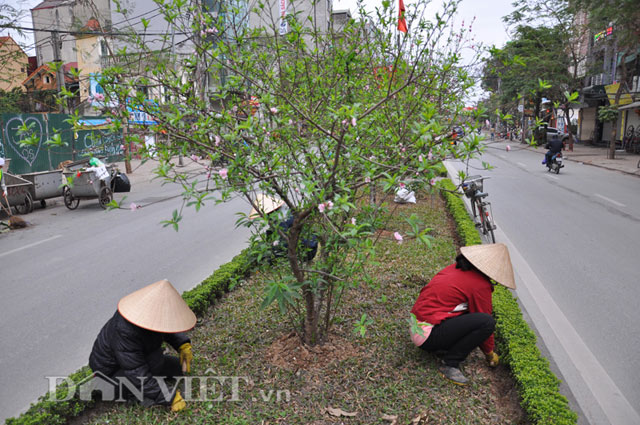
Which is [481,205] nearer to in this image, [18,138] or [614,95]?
[18,138]

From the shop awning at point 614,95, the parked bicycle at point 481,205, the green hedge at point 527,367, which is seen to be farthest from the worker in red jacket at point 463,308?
the shop awning at point 614,95

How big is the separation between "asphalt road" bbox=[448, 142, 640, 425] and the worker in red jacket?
0.85 meters

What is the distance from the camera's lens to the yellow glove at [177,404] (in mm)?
3203

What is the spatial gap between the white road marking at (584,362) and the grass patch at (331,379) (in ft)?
2.25

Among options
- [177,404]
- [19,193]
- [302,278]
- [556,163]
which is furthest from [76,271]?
[556,163]

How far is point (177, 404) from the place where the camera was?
3.22 meters

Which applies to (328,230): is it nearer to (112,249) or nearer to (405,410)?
(405,410)

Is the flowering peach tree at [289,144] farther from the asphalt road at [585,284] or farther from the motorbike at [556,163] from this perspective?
the motorbike at [556,163]

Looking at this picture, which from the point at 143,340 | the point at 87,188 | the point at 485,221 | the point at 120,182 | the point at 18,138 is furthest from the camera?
the point at 18,138

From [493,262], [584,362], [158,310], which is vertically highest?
[493,262]

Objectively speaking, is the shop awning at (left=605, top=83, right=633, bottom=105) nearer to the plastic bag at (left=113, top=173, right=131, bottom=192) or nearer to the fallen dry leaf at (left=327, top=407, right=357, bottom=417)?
the plastic bag at (left=113, top=173, right=131, bottom=192)

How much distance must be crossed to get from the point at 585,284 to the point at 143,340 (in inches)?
203

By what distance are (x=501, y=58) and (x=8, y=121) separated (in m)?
15.1

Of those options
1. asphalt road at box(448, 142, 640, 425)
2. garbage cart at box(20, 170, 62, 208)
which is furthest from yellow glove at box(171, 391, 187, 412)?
garbage cart at box(20, 170, 62, 208)
